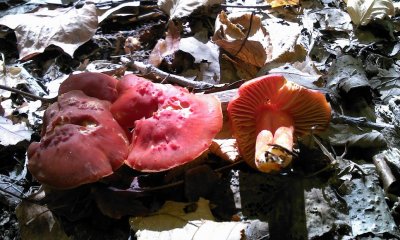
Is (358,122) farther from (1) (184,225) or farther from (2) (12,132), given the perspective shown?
(2) (12,132)

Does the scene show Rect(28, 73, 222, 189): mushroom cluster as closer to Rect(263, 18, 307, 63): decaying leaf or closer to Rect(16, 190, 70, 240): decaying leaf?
Rect(16, 190, 70, 240): decaying leaf

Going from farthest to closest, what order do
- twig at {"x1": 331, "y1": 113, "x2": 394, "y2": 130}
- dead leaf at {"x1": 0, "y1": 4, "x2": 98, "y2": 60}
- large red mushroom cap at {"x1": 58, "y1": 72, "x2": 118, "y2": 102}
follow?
dead leaf at {"x1": 0, "y1": 4, "x2": 98, "y2": 60}, twig at {"x1": 331, "y1": 113, "x2": 394, "y2": 130}, large red mushroom cap at {"x1": 58, "y1": 72, "x2": 118, "y2": 102}

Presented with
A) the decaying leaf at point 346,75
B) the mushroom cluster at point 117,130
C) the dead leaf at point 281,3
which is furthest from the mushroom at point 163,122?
the dead leaf at point 281,3

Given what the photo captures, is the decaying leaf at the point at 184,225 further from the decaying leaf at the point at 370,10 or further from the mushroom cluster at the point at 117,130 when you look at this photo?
the decaying leaf at the point at 370,10

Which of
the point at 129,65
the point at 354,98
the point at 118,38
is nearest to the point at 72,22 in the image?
the point at 118,38

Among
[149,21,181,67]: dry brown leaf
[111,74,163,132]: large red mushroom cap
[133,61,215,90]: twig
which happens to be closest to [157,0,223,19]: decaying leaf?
[149,21,181,67]: dry brown leaf

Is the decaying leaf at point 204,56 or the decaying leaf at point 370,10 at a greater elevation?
the decaying leaf at point 370,10
